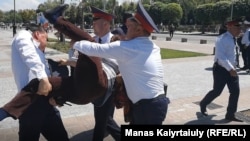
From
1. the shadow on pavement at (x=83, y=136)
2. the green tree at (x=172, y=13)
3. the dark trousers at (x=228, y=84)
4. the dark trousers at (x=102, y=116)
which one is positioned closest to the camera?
the dark trousers at (x=102, y=116)

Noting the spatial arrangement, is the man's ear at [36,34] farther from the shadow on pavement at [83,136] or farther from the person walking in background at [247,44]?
the person walking in background at [247,44]

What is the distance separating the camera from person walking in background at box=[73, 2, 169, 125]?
306 cm

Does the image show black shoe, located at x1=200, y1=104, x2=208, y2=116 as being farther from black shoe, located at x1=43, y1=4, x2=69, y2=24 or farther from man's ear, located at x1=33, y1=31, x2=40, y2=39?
black shoe, located at x1=43, y1=4, x2=69, y2=24

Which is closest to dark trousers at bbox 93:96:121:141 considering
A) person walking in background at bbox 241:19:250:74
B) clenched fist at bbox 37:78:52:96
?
clenched fist at bbox 37:78:52:96

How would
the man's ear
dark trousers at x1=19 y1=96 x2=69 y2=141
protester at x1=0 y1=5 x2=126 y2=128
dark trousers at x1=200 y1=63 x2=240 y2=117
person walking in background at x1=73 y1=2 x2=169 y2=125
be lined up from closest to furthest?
1. person walking in background at x1=73 y1=2 x2=169 y2=125
2. protester at x1=0 y1=5 x2=126 y2=128
3. dark trousers at x1=19 y1=96 x2=69 y2=141
4. the man's ear
5. dark trousers at x1=200 y1=63 x2=240 y2=117

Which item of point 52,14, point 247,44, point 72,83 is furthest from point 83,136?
point 247,44

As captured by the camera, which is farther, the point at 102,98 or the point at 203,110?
the point at 203,110

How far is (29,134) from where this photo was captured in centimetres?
339

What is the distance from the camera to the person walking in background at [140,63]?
306cm

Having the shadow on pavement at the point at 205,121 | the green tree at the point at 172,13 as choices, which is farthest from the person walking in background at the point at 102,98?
the green tree at the point at 172,13

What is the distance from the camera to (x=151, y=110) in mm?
3223

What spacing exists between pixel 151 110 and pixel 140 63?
43 centimetres

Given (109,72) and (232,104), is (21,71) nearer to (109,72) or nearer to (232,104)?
A: (109,72)

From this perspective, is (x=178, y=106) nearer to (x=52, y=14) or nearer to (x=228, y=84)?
(x=228, y=84)
